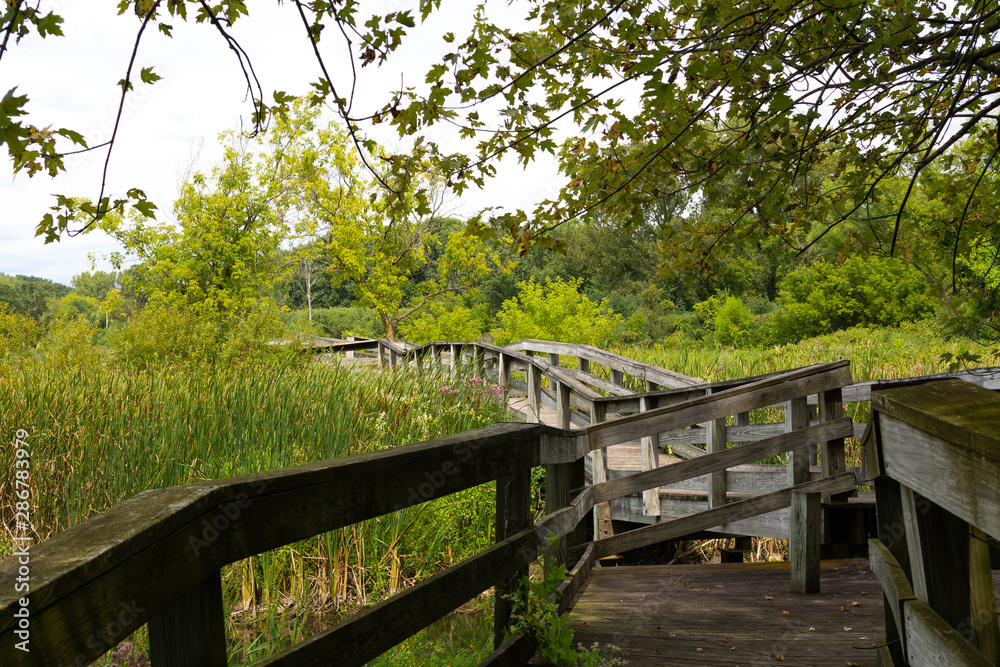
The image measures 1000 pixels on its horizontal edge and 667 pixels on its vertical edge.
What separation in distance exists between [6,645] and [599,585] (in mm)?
3839

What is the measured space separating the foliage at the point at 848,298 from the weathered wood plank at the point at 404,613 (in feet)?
101

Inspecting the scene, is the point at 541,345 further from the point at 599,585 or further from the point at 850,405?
the point at 599,585

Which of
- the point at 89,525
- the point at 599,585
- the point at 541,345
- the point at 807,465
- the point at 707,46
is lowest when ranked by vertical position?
the point at 599,585

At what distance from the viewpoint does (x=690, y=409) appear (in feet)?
15.0

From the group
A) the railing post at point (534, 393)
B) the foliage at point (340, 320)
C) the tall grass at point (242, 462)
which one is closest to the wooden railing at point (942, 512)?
the tall grass at point (242, 462)

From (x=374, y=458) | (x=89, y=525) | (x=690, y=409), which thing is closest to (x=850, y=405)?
(x=690, y=409)

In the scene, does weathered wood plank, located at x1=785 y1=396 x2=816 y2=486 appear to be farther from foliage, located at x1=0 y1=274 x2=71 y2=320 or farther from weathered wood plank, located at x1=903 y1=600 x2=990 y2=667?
foliage, located at x1=0 y1=274 x2=71 y2=320

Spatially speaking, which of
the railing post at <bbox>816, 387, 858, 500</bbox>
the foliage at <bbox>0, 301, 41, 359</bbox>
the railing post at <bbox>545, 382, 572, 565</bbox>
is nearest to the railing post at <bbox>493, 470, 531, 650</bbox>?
the railing post at <bbox>545, 382, 572, 565</bbox>

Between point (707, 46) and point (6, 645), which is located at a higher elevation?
point (707, 46)

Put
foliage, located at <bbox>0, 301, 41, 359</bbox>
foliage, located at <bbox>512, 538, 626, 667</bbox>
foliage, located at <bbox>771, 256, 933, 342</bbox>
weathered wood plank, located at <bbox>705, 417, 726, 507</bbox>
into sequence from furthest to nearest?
1. foliage, located at <bbox>771, 256, 933, 342</bbox>
2. foliage, located at <bbox>0, 301, 41, 359</bbox>
3. weathered wood plank, located at <bbox>705, 417, 726, 507</bbox>
4. foliage, located at <bbox>512, 538, 626, 667</bbox>

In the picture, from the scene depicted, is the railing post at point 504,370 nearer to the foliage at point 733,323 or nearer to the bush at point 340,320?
the foliage at point 733,323

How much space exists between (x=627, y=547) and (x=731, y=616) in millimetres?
881

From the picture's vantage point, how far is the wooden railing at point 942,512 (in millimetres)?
1316

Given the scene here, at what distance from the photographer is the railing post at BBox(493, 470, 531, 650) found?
2762mm
